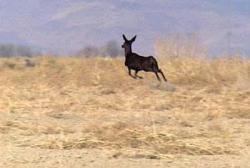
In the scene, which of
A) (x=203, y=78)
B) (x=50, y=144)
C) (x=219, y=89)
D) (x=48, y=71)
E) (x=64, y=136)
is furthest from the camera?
(x=48, y=71)

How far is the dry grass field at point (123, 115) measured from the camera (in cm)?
1068

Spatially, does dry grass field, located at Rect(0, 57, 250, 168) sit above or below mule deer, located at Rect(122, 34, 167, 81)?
below

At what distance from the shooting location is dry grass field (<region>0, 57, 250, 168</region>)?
1068 cm

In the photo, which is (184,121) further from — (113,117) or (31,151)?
(31,151)

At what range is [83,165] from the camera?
10102mm

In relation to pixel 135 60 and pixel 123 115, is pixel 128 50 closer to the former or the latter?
pixel 135 60

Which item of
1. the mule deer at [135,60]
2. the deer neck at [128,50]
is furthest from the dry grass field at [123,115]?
the deer neck at [128,50]

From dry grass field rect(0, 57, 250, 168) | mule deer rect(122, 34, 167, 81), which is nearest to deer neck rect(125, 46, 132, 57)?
mule deer rect(122, 34, 167, 81)

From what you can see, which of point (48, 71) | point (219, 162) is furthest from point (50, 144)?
point (48, 71)

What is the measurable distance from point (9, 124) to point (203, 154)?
12.8 feet

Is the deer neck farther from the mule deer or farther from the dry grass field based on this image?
the dry grass field

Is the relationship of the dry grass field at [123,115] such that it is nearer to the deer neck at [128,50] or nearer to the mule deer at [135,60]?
the mule deer at [135,60]

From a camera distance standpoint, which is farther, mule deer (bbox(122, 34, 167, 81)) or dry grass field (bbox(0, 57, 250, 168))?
mule deer (bbox(122, 34, 167, 81))

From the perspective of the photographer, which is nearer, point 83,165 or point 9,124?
point 83,165
